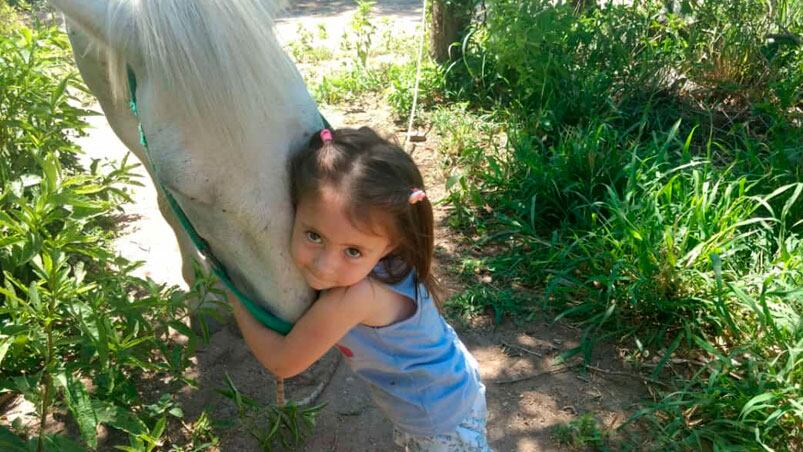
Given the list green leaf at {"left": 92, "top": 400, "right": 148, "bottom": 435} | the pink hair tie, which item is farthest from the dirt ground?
the pink hair tie

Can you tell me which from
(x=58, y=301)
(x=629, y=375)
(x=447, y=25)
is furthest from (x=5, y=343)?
(x=447, y=25)

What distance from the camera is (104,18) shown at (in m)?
1.52

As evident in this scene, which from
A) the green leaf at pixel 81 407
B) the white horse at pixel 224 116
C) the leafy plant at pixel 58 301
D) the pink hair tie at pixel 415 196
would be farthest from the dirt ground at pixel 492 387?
the pink hair tie at pixel 415 196

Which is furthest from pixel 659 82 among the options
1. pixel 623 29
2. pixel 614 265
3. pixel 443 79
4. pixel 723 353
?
pixel 723 353

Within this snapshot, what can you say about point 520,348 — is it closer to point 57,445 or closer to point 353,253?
point 353,253

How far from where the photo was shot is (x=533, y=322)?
9.57 feet

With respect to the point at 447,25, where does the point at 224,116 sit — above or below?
above

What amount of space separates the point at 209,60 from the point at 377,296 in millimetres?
660

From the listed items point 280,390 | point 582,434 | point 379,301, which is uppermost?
point 379,301

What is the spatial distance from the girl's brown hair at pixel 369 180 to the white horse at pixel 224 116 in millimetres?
44

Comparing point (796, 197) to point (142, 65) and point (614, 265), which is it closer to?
point (614, 265)

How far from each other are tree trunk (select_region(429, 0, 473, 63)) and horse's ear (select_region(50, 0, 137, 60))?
344 centimetres

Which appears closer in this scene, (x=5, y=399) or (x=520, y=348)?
(x=5, y=399)

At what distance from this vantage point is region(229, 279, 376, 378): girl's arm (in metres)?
1.55
